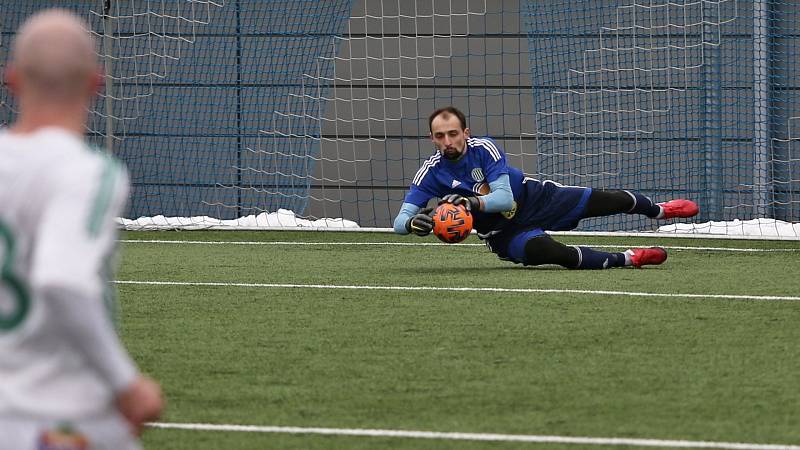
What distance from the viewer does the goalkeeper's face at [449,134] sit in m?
8.85

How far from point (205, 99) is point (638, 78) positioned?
419cm

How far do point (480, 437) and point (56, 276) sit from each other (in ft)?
8.01

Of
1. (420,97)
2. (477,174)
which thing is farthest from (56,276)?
(420,97)

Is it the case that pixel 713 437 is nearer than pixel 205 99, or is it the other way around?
pixel 713 437

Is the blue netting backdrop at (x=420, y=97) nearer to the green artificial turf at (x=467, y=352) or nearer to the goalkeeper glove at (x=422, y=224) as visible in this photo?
the green artificial turf at (x=467, y=352)

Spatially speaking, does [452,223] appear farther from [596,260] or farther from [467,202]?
[596,260]

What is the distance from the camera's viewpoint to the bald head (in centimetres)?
208

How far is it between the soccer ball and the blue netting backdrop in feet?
15.5

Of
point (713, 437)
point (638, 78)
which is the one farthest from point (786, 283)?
point (638, 78)

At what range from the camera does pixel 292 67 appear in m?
14.0

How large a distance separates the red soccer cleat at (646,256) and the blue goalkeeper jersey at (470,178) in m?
0.80

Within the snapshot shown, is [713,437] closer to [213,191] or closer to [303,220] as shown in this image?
[303,220]

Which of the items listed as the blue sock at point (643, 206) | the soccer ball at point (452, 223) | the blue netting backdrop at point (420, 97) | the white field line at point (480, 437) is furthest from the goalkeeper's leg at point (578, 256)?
the white field line at point (480, 437)

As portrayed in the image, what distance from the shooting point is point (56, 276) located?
1974 mm
